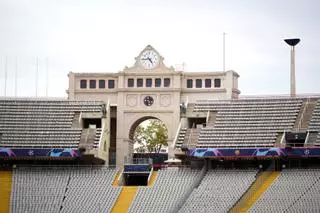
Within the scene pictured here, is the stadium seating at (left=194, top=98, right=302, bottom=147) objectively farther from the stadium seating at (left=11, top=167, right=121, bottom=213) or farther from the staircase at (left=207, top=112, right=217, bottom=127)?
the stadium seating at (left=11, top=167, right=121, bottom=213)

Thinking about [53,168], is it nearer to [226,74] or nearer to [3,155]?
[3,155]

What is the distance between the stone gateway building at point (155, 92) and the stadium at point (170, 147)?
0.08 metres

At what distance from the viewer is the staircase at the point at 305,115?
67000mm

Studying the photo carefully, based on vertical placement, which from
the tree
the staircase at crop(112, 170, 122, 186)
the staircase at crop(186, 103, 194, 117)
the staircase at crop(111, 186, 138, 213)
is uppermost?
the staircase at crop(186, 103, 194, 117)

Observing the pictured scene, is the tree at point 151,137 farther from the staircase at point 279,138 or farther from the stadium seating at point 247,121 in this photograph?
the staircase at point 279,138

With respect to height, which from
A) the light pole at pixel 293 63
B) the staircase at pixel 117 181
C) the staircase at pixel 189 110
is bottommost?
the staircase at pixel 117 181

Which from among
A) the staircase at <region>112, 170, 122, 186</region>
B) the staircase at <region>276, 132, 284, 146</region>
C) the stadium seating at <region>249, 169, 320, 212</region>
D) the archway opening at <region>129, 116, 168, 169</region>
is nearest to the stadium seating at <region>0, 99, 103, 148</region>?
the staircase at <region>112, 170, 122, 186</region>

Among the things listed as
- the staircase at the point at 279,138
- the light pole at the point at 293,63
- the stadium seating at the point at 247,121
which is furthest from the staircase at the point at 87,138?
the light pole at the point at 293,63

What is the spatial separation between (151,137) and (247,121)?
4063cm

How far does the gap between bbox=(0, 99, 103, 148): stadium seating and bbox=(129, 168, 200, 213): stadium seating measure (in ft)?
23.0

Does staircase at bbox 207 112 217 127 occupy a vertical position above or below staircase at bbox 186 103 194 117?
below

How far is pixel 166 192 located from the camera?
64375mm

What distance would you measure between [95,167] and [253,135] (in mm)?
11697

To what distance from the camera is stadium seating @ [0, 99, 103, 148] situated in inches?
2721
